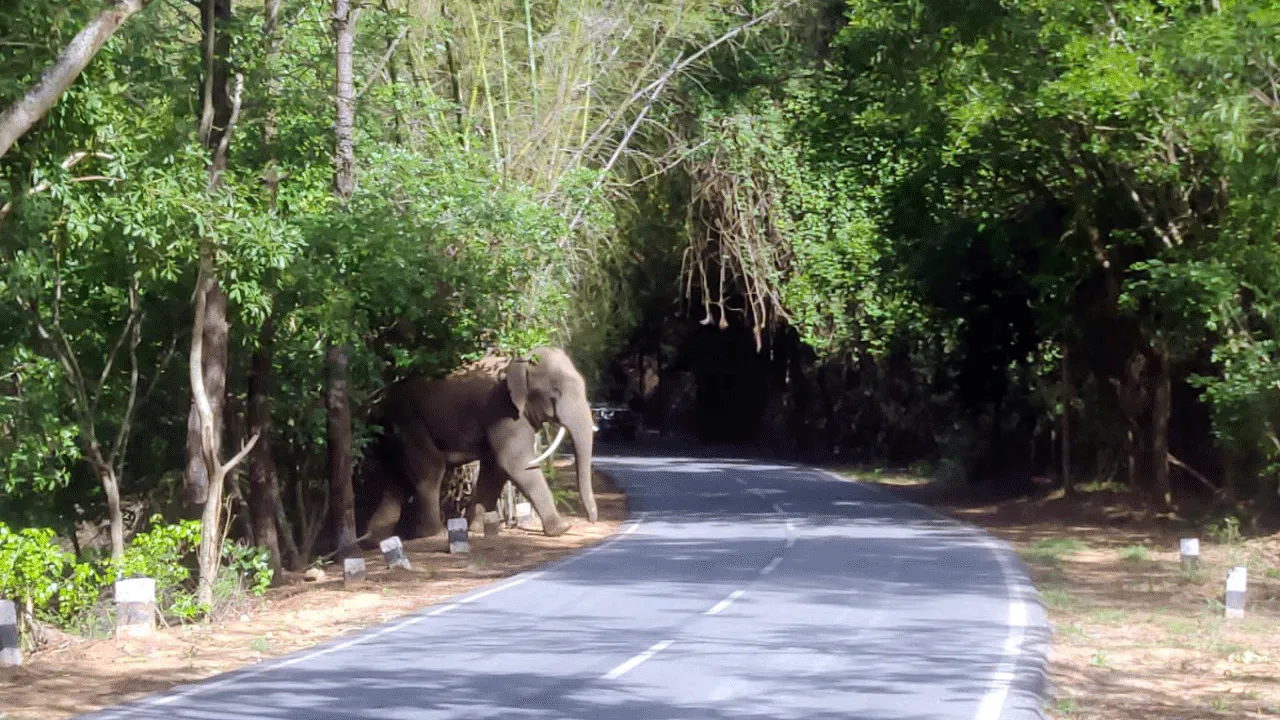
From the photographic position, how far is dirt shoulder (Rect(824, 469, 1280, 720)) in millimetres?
13164

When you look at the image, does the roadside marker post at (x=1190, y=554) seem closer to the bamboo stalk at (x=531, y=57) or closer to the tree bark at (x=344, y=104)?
the tree bark at (x=344, y=104)

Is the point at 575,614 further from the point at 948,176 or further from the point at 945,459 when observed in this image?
the point at 945,459

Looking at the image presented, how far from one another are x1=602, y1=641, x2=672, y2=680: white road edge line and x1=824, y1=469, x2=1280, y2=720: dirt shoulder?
9.85 ft

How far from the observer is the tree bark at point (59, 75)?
12.0 meters

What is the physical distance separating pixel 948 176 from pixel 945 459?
15.1 m

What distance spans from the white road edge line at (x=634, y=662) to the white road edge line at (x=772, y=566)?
21.6ft

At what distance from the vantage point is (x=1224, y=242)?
2452cm

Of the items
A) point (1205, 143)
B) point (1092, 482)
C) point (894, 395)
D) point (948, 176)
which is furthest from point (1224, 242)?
point (894, 395)

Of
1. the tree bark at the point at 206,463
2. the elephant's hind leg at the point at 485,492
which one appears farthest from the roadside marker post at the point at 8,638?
→ the elephant's hind leg at the point at 485,492

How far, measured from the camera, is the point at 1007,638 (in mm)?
15680

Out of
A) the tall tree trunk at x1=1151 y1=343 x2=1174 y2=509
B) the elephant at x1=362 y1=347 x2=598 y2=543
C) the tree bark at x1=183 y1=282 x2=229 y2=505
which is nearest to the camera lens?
the tree bark at x1=183 y1=282 x2=229 y2=505

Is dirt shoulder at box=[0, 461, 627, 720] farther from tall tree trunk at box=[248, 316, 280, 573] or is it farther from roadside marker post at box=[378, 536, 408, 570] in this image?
tall tree trunk at box=[248, 316, 280, 573]

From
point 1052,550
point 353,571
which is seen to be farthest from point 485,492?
point 1052,550

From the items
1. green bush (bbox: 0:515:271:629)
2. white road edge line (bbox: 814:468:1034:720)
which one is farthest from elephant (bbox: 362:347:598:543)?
green bush (bbox: 0:515:271:629)
